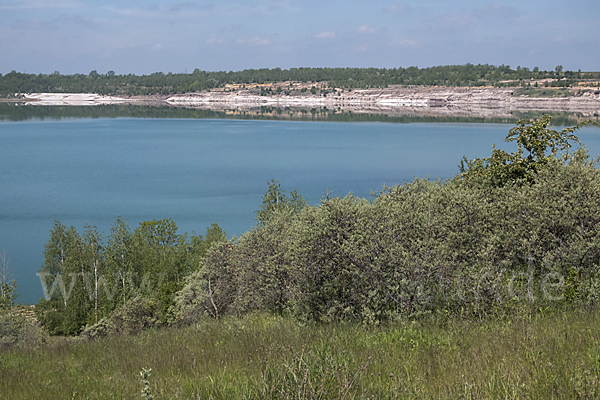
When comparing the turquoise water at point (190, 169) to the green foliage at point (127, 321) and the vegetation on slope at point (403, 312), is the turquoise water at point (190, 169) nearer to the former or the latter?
the green foliage at point (127, 321)

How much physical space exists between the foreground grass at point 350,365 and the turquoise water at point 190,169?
102 feet

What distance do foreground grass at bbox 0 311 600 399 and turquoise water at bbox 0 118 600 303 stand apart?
31.0m

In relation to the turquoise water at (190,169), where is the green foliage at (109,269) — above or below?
below

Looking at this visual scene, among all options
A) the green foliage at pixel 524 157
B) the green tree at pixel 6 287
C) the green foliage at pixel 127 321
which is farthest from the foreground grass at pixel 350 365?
the green tree at pixel 6 287

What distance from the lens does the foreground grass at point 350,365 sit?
4.20m

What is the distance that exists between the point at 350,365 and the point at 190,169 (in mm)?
65078

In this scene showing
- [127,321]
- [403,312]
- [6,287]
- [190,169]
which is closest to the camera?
[403,312]

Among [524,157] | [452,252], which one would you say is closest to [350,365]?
[452,252]

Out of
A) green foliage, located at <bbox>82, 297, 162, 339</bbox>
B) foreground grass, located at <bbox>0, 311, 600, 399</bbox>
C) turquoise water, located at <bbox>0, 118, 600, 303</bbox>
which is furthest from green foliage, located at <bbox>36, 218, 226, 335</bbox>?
foreground grass, located at <bbox>0, 311, 600, 399</bbox>

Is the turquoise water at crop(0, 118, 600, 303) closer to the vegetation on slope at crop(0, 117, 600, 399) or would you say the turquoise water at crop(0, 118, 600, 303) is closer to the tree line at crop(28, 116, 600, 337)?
the vegetation on slope at crop(0, 117, 600, 399)

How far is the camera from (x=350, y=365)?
4.88 metres

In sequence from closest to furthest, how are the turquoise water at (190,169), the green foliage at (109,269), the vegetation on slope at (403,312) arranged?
the vegetation on slope at (403,312) < the green foliage at (109,269) < the turquoise water at (190,169)

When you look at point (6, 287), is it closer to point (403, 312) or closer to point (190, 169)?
point (403, 312)

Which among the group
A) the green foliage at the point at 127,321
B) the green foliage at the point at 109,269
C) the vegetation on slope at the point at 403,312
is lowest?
the green foliage at the point at 109,269
